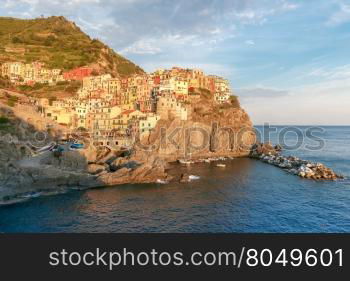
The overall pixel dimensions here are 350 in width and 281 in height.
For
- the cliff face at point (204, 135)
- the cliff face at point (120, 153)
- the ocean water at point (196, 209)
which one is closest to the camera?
the ocean water at point (196, 209)

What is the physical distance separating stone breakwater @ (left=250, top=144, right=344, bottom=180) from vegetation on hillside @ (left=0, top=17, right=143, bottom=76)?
65.6m

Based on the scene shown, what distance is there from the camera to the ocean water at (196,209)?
35.7 m

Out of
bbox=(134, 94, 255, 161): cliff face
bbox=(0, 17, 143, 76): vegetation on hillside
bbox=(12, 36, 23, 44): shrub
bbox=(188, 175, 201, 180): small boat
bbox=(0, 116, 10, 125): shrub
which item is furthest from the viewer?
bbox=(12, 36, 23, 44): shrub

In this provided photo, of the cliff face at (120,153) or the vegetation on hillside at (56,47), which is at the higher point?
the vegetation on hillside at (56,47)

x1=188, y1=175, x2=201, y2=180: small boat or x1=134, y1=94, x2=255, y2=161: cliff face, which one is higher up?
x1=134, y1=94, x2=255, y2=161: cliff face

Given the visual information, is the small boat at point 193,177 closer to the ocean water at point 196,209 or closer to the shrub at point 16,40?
the ocean water at point 196,209

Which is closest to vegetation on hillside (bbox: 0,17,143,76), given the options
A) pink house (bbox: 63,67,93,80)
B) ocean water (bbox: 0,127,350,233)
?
pink house (bbox: 63,67,93,80)

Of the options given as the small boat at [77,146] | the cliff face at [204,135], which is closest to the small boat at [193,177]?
the cliff face at [204,135]

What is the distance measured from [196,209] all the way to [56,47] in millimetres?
114544

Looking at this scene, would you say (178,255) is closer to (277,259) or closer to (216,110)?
(277,259)

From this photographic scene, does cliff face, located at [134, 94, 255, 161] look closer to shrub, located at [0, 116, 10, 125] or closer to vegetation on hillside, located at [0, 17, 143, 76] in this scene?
shrub, located at [0, 116, 10, 125]

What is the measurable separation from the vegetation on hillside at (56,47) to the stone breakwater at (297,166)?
215ft

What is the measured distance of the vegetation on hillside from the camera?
119000 millimetres

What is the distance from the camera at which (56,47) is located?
433ft
